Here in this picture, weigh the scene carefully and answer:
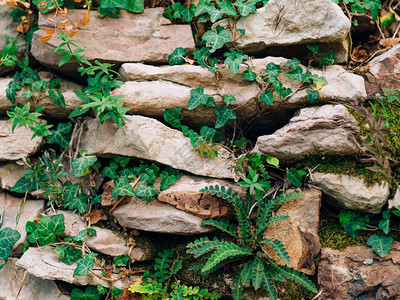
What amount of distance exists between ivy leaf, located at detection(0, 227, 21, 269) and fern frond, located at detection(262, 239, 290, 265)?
2287 millimetres

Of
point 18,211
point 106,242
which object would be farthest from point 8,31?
point 106,242

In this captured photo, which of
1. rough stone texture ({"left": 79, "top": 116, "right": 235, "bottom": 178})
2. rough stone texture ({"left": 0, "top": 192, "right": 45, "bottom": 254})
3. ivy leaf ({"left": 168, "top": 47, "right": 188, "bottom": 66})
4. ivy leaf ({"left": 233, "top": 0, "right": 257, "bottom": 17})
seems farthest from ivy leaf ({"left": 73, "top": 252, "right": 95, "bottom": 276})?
ivy leaf ({"left": 233, "top": 0, "right": 257, "bottom": 17})

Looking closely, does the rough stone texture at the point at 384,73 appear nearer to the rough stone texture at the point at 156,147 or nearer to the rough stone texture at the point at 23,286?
the rough stone texture at the point at 156,147

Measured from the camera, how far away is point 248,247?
296 cm

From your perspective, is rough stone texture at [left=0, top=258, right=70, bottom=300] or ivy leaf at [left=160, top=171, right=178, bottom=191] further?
ivy leaf at [left=160, top=171, right=178, bottom=191]

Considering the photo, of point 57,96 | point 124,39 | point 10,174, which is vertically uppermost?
point 124,39

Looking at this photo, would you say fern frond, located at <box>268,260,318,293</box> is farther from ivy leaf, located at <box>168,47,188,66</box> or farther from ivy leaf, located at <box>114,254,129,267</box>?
ivy leaf, located at <box>168,47,188,66</box>

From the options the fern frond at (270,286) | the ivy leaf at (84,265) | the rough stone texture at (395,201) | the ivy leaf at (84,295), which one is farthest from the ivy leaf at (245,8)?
the ivy leaf at (84,295)

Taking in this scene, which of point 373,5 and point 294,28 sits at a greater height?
point 373,5

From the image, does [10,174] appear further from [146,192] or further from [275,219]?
[275,219]

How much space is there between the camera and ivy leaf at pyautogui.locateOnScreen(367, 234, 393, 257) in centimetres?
288

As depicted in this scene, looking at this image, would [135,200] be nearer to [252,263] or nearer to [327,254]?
[252,263]

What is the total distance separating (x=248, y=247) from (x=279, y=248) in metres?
0.28

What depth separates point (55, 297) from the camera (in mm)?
3084
